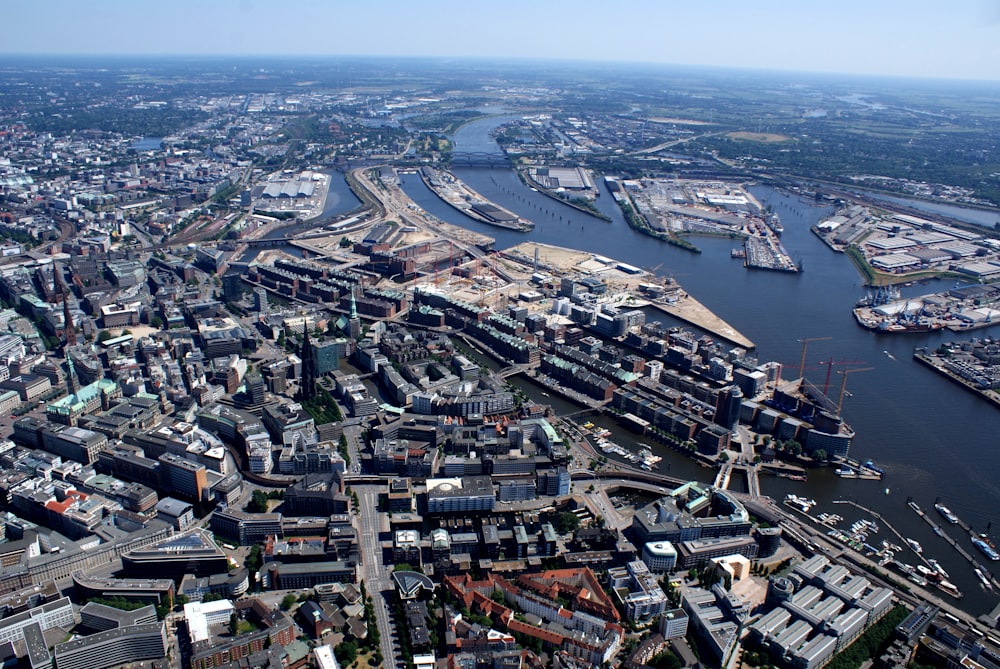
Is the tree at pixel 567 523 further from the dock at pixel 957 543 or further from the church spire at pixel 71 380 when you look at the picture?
the church spire at pixel 71 380

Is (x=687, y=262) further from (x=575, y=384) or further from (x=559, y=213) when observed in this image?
(x=575, y=384)

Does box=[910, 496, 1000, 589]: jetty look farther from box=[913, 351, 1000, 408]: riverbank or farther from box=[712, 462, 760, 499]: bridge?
box=[913, 351, 1000, 408]: riverbank

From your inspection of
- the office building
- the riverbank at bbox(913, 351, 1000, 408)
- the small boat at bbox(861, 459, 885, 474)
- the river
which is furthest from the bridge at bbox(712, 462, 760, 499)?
Answer: the riverbank at bbox(913, 351, 1000, 408)

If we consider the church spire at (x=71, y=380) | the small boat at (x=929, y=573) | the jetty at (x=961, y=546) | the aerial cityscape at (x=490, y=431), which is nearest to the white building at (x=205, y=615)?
the aerial cityscape at (x=490, y=431)

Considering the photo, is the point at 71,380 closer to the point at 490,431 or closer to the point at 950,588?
the point at 490,431

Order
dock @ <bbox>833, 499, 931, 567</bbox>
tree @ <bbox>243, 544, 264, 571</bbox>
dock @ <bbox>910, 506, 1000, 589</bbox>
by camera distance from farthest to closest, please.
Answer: dock @ <bbox>833, 499, 931, 567</bbox> → dock @ <bbox>910, 506, 1000, 589</bbox> → tree @ <bbox>243, 544, 264, 571</bbox>

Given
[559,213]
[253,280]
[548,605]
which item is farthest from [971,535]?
[559,213]
